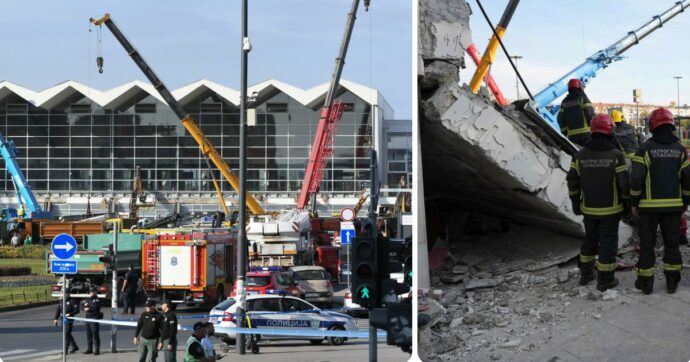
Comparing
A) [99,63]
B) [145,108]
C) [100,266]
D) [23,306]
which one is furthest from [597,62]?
[145,108]

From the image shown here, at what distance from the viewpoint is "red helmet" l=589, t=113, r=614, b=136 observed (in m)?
5.33

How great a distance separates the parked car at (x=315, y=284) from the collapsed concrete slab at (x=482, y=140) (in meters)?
16.1

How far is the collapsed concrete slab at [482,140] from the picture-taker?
5645 mm

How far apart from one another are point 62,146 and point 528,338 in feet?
157

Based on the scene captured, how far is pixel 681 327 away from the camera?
4.77 meters

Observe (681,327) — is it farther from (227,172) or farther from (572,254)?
(227,172)

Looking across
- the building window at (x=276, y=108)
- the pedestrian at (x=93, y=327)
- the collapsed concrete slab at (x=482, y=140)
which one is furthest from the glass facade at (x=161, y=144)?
the collapsed concrete slab at (x=482, y=140)

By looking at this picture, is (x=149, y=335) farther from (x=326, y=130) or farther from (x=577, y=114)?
(x=326, y=130)

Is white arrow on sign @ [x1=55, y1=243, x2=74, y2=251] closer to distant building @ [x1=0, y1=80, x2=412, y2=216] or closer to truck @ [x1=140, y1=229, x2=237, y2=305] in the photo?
truck @ [x1=140, y1=229, x2=237, y2=305]

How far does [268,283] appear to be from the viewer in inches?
806

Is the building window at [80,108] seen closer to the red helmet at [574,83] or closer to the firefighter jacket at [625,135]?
the firefighter jacket at [625,135]

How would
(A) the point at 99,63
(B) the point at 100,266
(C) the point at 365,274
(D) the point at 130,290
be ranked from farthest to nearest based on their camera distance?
(A) the point at 99,63, (B) the point at 100,266, (D) the point at 130,290, (C) the point at 365,274

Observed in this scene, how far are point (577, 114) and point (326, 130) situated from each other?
3232 cm

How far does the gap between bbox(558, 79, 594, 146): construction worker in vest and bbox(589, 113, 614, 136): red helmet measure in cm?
60
